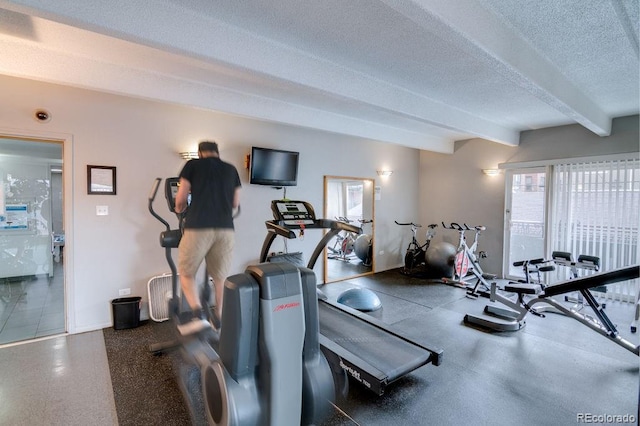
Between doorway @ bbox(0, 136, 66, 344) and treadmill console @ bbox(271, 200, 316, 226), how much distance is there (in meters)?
2.74

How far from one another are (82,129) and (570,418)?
5034 mm

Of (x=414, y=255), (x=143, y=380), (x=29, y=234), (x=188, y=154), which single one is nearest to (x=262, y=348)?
(x=143, y=380)

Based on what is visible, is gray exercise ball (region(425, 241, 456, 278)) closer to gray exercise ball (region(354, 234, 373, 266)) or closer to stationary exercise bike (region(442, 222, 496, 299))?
stationary exercise bike (region(442, 222, 496, 299))

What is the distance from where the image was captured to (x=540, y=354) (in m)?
3.06

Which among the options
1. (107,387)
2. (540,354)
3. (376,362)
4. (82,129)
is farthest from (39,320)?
(540,354)

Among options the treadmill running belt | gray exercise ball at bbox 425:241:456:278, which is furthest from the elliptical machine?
gray exercise ball at bbox 425:241:456:278

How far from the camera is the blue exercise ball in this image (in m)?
3.93

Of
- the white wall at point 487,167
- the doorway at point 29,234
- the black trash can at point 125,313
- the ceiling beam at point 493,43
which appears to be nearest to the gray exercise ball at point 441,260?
the white wall at point 487,167

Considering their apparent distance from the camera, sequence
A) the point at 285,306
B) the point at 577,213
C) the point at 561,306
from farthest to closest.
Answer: the point at 577,213
the point at 561,306
the point at 285,306

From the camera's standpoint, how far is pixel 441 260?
5766 millimetres

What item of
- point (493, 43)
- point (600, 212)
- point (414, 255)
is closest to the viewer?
point (493, 43)

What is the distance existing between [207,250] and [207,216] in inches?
15.6

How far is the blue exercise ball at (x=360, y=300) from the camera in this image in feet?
12.9

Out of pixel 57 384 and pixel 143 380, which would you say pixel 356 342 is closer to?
pixel 143 380
